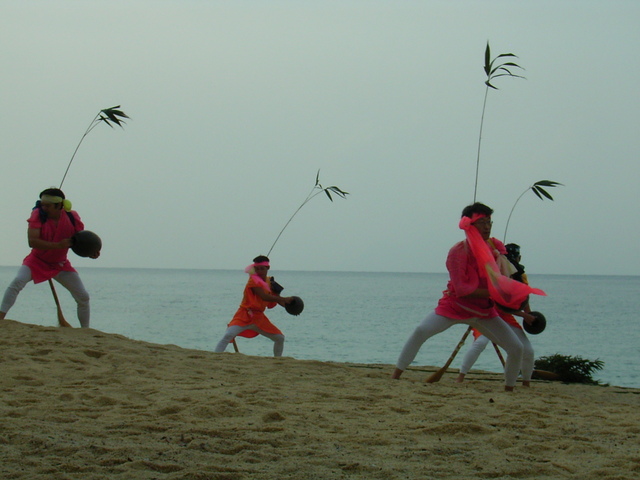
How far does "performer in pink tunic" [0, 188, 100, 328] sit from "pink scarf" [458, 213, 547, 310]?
4.24m

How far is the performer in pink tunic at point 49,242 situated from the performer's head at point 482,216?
13.9 feet

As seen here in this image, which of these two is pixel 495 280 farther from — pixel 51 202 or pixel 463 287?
pixel 51 202

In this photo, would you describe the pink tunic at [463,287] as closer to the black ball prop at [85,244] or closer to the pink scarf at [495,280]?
the pink scarf at [495,280]

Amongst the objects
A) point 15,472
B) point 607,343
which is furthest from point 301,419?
point 607,343

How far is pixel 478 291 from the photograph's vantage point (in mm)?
6812

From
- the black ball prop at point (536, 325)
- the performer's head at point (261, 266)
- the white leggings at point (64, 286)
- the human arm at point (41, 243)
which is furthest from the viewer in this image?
the performer's head at point (261, 266)

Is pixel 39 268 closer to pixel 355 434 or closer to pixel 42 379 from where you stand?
pixel 42 379

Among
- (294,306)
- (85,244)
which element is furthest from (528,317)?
(85,244)

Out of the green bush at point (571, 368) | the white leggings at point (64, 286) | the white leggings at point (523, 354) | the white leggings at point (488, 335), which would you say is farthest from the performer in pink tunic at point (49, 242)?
the green bush at point (571, 368)

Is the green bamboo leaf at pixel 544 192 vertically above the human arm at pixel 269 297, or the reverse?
the green bamboo leaf at pixel 544 192

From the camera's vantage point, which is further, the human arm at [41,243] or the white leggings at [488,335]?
the human arm at [41,243]

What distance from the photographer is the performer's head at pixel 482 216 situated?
22.7 ft

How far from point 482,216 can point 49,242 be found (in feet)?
15.5

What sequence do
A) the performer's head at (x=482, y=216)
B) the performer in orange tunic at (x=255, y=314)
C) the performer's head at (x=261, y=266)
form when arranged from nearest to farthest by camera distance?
the performer's head at (x=482, y=216) → the performer in orange tunic at (x=255, y=314) → the performer's head at (x=261, y=266)
